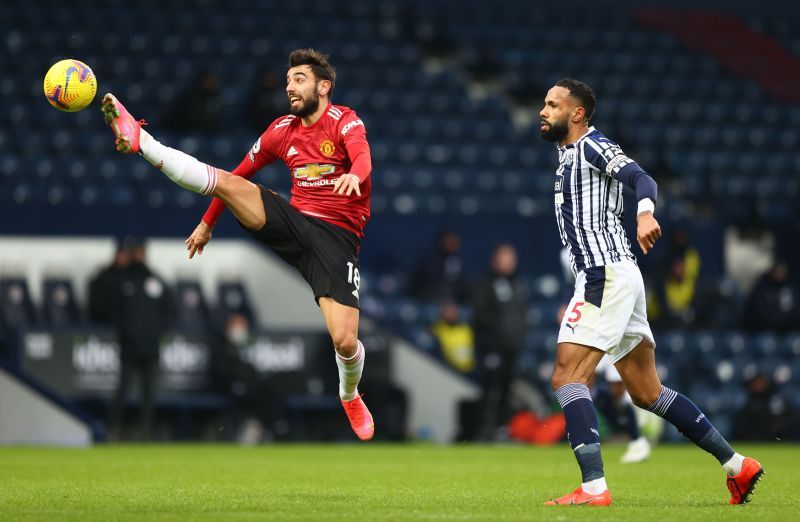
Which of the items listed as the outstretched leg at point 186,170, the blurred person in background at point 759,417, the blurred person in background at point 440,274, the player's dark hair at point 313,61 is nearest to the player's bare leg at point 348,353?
the outstretched leg at point 186,170

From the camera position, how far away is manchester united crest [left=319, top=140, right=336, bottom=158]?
7.93 metres

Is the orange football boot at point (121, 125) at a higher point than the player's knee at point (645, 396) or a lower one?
higher

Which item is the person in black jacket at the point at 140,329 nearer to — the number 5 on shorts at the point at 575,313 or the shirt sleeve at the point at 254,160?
the shirt sleeve at the point at 254,160

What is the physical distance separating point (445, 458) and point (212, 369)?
4.20m

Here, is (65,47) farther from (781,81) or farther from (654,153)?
(781,81)

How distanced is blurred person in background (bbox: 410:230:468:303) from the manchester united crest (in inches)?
357

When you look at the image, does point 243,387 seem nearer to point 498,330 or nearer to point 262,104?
point 498,330

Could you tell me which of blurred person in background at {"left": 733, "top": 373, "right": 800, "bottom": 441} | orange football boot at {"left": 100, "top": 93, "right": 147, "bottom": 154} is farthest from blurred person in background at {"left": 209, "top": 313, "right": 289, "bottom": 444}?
orange football boot at {"left": 100, "top": 93, "right": 147, "bottom": 154}

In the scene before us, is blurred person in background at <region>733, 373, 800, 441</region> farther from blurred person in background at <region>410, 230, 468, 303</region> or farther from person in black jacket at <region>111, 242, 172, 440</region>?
person in black jacket at <region>111, 242, 172, 440</region>

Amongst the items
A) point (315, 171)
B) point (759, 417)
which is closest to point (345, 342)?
point (315, 171)

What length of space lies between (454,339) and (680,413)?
9.53 metres

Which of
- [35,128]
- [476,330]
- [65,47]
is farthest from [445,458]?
[65,47]

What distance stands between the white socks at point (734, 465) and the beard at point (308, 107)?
299 cm

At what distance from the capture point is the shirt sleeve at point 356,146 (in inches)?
293
